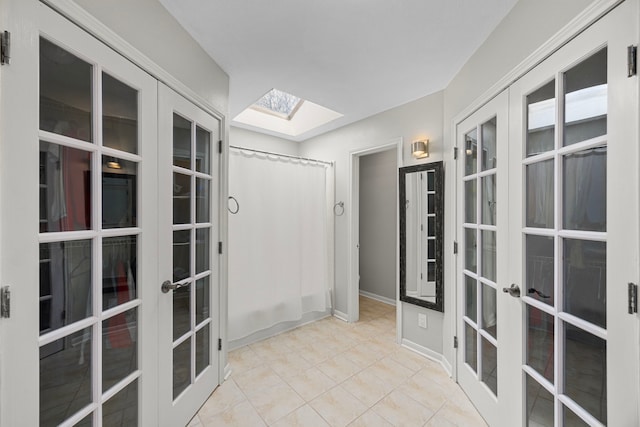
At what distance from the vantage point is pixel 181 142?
1.61m

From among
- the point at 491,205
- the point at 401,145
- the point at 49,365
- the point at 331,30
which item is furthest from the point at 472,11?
the point at 49,365

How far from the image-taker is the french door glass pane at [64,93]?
0.90 meters

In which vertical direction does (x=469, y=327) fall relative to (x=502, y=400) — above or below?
above

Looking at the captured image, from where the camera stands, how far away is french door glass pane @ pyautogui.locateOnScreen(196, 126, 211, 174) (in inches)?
69.7

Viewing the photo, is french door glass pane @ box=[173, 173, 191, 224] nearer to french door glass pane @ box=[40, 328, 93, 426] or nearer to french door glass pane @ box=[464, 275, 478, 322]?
french door glass pane @ box=[40, 328, 93, 426]

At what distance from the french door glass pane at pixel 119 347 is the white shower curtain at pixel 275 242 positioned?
126cm

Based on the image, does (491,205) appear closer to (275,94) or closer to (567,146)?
(567,146)

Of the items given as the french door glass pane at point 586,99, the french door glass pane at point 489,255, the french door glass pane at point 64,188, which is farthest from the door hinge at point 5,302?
the french door glass pane at point 489,255

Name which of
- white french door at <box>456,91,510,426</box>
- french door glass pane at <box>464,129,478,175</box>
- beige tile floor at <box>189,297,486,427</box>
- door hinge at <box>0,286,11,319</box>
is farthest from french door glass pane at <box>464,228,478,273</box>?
door hinge at <box>0,286,11,319</box>

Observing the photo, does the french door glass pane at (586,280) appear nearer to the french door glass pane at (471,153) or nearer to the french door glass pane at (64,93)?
the french door glass pane at (471,153)

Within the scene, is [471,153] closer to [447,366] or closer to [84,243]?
[447,366]

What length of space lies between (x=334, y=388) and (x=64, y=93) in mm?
2347

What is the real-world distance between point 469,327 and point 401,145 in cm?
176

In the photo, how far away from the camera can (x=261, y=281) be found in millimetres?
2766
